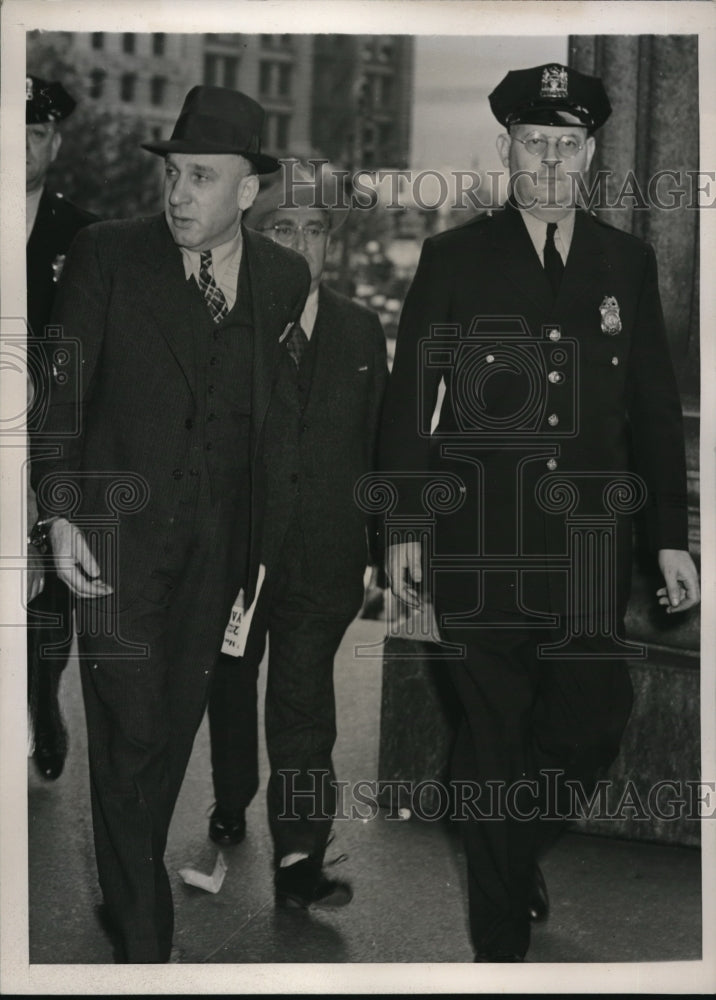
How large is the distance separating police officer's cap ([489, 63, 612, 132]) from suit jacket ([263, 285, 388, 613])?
629 mm

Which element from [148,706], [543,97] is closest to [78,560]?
[148,706]

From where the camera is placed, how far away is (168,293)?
3369mm

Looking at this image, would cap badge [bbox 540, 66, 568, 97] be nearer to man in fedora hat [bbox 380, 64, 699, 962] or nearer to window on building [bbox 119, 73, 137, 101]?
man in fedora hat [bbox 380, 64, 699, 962]

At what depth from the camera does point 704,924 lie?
364cm

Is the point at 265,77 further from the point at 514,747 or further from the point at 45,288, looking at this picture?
the point at 514,747

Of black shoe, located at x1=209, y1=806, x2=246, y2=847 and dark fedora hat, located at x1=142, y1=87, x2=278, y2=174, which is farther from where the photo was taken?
black shoe, located at x1=209, y1=806, x2=246, y2=847

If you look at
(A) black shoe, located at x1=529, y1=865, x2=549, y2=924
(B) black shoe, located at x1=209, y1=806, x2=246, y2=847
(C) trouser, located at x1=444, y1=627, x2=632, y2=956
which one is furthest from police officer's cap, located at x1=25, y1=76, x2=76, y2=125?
(A) black shoe, located at x1=529, y1=865, x2=549, y2=924

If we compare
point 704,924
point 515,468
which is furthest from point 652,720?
point 515,468

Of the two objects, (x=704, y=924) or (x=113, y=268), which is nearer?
(x=113, y=268)

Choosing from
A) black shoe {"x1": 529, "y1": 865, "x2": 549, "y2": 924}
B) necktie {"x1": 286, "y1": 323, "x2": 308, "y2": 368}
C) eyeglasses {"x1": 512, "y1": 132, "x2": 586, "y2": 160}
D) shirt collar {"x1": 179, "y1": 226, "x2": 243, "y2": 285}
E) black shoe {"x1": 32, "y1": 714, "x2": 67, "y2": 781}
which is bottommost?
black shoe {"x1": 529, "y1": 865, "x2": 549, "y2": 924}

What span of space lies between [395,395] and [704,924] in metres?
1.64

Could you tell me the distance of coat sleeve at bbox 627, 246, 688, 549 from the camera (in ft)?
11.6

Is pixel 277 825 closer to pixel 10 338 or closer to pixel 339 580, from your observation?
pixel 339 580

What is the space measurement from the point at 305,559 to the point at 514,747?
28.7 inches
